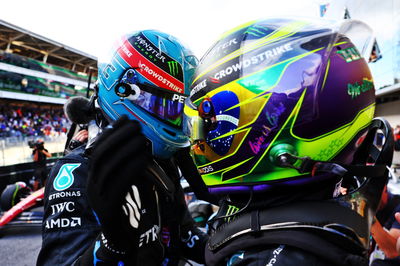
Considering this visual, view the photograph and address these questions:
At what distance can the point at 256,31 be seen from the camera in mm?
954

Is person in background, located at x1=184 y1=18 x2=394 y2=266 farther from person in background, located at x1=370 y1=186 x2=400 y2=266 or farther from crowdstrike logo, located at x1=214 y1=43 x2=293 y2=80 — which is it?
person in background, located at x1=370 y1=186 x2=400 y2=266

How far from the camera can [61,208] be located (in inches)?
41.4

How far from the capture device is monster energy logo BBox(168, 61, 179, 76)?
1.48m

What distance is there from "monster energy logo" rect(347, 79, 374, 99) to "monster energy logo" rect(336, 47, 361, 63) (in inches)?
3.5

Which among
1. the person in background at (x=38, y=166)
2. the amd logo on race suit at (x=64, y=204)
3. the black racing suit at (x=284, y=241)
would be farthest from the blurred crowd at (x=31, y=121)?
the black racing suit at (x=284, y=241)

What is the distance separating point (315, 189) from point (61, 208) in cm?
99

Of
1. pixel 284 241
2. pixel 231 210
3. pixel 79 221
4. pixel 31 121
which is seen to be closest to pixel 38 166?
pixel 79 221

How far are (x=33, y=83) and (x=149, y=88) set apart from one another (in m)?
23.7

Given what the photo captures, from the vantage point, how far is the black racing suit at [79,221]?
3.23 ft

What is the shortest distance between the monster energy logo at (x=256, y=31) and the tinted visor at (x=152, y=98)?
24.2 inches

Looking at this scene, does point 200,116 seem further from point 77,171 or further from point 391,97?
point 391,97

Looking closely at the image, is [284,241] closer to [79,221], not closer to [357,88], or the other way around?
[357,88]

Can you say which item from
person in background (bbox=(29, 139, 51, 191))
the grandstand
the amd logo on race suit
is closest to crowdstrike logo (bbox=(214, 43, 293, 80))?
the amd logo on race suit

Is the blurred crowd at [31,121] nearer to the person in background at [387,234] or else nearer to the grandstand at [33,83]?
the grandstand at [33,83]
